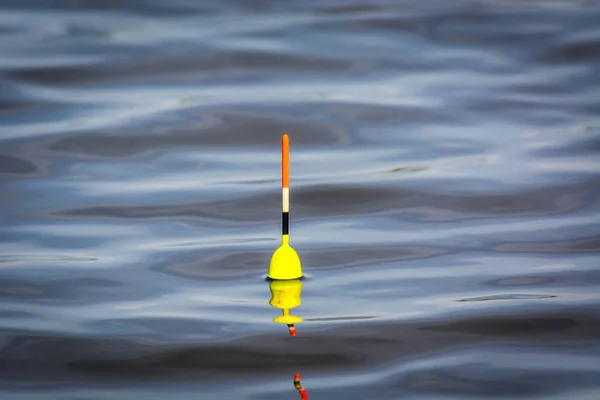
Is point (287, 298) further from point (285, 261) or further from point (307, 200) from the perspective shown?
point (307, 200)

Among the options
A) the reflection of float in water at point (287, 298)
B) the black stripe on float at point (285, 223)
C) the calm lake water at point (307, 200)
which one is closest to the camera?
the calm lake water at point (307, 200)

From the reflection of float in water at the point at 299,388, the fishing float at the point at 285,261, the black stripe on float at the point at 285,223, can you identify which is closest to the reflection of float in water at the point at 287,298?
the fishing float at the point at 285,261

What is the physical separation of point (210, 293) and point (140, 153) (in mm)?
2958

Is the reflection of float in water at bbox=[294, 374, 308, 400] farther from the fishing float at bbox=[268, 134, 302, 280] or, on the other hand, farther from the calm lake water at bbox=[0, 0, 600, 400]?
the fishing float at bbox=[268, 134, 302, 280]

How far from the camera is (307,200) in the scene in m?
7.30

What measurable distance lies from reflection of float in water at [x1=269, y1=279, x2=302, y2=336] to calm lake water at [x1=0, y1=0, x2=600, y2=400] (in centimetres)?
5

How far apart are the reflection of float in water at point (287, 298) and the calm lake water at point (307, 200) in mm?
54

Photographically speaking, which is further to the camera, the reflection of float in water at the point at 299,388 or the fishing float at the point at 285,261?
the fishing float at the point at 285,261

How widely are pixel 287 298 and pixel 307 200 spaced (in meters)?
1.91

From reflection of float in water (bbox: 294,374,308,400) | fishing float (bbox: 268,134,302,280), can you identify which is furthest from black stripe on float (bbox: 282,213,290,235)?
reflection of float in water (bbox: 294,374,308,400)

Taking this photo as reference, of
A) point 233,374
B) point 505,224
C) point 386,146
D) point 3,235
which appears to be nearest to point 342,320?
point 233,374

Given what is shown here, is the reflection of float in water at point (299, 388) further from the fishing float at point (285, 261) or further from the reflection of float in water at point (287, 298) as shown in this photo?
the fishing float at point (285, 261)

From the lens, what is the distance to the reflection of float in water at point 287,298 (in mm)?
5070

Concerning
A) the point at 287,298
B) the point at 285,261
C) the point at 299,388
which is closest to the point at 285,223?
the point at 285,261
